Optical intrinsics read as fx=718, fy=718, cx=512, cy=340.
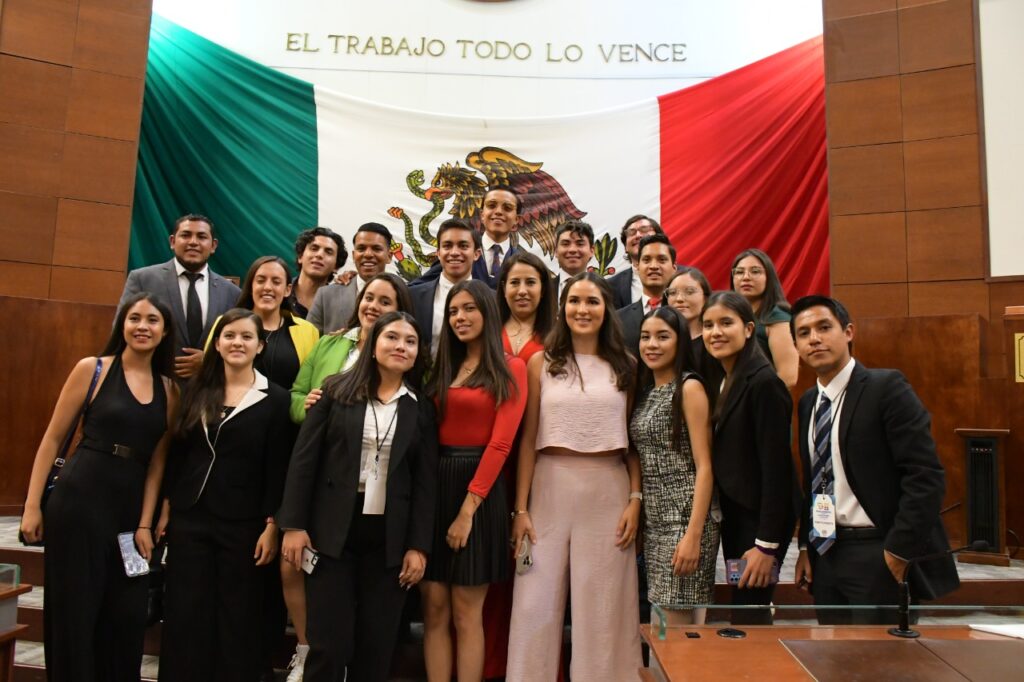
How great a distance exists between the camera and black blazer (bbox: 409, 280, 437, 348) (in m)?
2.58

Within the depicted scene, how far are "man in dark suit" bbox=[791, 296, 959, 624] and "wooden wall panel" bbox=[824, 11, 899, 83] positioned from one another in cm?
352

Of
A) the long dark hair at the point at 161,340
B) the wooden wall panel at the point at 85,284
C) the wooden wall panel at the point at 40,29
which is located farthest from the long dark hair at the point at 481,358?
the wooden wall panel at the point at 40,29

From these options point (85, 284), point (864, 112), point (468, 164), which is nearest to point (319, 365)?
point (85, 284)

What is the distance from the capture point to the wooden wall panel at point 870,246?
4.51m

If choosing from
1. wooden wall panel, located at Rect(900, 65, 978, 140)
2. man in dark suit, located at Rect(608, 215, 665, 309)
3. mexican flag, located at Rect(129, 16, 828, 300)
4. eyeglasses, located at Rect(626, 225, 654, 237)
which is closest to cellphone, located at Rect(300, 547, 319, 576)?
man in dark suit, located at Rect(608, 215, 665, 309)

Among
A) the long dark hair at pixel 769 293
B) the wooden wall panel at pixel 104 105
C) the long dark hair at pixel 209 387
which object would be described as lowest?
the long dark hair at pixel 209 387

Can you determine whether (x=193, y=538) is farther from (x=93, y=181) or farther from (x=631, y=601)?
(x=93, y=181)

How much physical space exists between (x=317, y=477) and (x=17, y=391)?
115 inches

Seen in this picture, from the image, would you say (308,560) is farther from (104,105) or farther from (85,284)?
(104,105)

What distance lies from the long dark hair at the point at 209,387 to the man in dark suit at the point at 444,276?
613 millimetres

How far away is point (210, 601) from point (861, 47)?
4886 millimetres

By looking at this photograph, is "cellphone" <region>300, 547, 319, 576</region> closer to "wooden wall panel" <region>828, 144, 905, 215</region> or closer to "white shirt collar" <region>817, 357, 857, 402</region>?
"white shirt collar" <region>817, 357, 857, 402</region>

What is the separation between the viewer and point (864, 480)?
1.77 meters

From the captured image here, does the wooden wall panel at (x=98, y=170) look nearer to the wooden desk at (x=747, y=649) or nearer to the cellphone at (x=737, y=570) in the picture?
the cellphone at (x=737, y=570)
